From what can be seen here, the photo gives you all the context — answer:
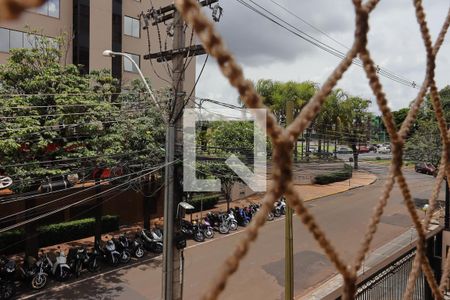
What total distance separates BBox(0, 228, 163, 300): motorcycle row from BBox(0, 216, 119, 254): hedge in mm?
1104

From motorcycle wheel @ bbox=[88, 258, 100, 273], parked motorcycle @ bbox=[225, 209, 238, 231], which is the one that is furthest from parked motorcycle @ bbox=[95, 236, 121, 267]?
parked motorcycle @ bbox=[225, 209, 238, 231]

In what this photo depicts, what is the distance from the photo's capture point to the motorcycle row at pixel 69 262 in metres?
11.0

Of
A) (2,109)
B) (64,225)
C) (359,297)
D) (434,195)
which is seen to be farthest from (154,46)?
(434,195)

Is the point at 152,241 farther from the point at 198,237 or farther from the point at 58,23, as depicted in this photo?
the point at 58,23

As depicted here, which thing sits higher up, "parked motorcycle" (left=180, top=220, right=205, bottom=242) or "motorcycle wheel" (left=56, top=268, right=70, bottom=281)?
"parked motorcycle" (left=180, top=220, right=205, bottom=242)

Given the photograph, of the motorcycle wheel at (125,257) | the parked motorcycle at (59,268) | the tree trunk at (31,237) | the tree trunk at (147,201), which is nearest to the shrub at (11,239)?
the tree trunk at (31,237)

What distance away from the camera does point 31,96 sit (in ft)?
34.7

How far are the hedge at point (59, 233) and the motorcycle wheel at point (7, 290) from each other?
10.2ft

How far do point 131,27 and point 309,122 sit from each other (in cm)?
2547

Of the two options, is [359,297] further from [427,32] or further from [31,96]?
[31,96]

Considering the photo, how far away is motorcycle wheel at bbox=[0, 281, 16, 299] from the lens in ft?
33.4

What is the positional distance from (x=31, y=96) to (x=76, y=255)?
5.18 meters

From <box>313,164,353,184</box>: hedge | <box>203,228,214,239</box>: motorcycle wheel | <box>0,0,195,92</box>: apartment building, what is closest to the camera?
<box>203,228,214,239</box>: motorcycle wheel

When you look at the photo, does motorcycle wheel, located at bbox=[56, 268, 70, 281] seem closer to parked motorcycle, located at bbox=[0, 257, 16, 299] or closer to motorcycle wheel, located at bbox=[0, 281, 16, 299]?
parked motorcycle, located at bbox=[0, 257, 16, 299]
